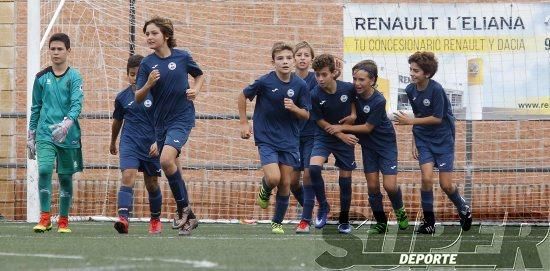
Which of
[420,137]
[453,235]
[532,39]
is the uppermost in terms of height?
[532,39]

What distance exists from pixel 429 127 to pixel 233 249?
4636 millimetres

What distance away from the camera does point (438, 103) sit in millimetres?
13570

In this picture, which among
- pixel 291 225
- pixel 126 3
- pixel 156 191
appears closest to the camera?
pixel 156 191

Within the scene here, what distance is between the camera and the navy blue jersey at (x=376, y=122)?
1346 cm

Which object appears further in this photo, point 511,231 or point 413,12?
point 413,12

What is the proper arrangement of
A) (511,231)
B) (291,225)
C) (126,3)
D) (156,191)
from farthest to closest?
(126,3) → (291,225) → (511,231) → (156,191)

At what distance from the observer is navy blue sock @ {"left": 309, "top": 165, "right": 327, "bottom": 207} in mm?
13586

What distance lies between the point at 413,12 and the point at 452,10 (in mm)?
439

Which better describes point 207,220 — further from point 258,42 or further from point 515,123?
point 515,123

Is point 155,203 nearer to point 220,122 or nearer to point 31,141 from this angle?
point 31,141

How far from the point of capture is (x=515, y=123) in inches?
671

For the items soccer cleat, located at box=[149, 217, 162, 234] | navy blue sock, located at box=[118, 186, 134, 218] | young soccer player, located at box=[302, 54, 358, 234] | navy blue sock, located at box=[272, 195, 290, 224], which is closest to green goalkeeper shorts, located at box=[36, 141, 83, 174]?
navy blue sock, located at box=[118, 186, 134, 218]

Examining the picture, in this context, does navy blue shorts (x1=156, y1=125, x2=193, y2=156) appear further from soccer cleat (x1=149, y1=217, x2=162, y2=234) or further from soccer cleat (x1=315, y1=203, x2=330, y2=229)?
soccer cleat (x1=315, y1=203, x2=330, y2=229)

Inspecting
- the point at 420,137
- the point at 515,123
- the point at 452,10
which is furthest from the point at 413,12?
the point at 420,137
